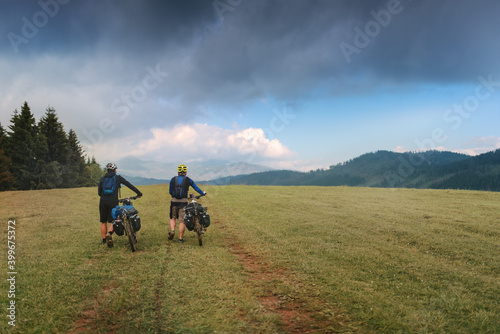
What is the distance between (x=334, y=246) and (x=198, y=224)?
6761mm

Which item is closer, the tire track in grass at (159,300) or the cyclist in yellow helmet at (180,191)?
the tire track in grass at (159,300)

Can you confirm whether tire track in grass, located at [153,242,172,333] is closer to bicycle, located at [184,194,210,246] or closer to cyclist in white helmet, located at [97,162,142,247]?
bicycle, located at [184,194,210,246]

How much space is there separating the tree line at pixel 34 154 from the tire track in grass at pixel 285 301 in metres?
59.1

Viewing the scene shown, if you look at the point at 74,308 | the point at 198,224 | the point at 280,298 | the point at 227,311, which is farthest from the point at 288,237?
the point at 74,308

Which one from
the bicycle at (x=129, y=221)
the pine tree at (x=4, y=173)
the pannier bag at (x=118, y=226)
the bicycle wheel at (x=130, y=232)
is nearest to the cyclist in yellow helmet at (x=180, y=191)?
the bicycle at (x=129, y=221)

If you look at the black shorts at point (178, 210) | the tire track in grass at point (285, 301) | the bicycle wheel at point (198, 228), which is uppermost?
the black shorts at point (178, 210)

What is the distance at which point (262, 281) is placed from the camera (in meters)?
8.78

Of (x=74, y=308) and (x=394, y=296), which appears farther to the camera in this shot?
(x=394, y=296)

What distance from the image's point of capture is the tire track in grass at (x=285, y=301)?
6254 mm

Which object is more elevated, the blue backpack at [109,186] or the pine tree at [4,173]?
the pine tree at [4,173]

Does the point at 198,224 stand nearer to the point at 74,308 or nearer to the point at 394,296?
the point at 74,308

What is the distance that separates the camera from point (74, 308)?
6859mm

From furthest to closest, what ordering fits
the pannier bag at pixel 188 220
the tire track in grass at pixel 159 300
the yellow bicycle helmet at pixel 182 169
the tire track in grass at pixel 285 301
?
the yellow bicycle helmet at pixel 182 169 < the pannier bag at pixel 188 220 < the tire track in grass at pixel 285 301 < the tire track in grass at pixel 159 300

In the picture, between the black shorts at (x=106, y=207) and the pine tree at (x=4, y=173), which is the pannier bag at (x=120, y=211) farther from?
the pine tree at (x=4, y=173)
